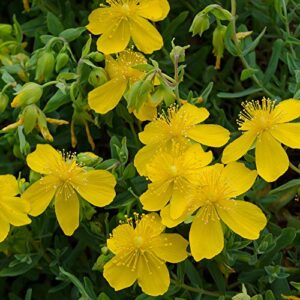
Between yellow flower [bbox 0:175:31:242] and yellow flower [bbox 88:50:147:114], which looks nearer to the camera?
yellow flower [bbox 0:175:31:242]

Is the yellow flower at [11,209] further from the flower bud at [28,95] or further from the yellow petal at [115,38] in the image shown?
the yellow petal at [115,38]

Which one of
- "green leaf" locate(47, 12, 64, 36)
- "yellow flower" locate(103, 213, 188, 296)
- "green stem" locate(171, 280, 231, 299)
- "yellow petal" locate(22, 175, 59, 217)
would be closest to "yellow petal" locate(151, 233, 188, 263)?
"yellow flower" locate(103, 213, 188, 296)

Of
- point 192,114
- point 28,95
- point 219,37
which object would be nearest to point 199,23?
point 219,37

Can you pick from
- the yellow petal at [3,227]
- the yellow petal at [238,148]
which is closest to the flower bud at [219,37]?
the yellow petal at [238,148]

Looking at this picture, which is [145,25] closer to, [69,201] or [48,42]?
[48,42]

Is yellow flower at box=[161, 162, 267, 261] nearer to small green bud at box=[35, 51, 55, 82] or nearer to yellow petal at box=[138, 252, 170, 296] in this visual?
yellow petal at box=[138, 252, 170, 296]

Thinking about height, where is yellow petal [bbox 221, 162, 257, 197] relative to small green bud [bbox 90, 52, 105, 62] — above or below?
below

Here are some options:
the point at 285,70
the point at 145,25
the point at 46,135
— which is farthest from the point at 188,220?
the point at 285,70
